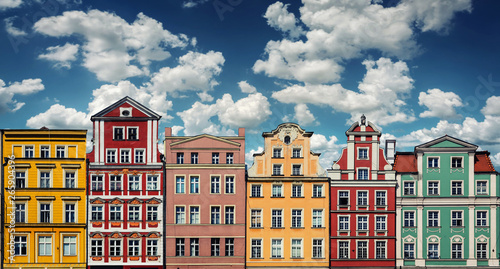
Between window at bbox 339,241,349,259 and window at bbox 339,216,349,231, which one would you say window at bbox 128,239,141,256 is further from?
window at bbox 339,216,349,231

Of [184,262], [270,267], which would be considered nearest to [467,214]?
[270,267]

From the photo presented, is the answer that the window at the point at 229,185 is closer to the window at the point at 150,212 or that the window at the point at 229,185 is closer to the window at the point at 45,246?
the window at the point at 150,212

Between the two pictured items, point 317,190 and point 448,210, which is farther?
point 317,190

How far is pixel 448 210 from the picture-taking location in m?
52.3

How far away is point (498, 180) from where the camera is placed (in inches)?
2055

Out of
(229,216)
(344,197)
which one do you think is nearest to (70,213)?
(229,216)

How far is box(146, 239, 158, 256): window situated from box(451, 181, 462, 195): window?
104 ft

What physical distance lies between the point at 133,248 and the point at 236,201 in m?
11.6

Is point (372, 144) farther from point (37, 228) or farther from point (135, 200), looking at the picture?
point (37, 228)

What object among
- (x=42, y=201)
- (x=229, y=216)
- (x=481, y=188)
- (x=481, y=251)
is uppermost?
(x=481, y=188)

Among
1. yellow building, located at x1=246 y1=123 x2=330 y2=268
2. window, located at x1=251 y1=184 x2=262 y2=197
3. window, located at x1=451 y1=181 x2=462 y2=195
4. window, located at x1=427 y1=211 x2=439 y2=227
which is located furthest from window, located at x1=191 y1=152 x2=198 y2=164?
window, located at x1=451 y1=181 x2=462 y2=195

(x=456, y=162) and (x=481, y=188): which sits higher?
(x=456, y=162)

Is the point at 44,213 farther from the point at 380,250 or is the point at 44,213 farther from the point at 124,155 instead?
the point at 380,250

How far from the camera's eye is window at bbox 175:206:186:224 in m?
51.8
